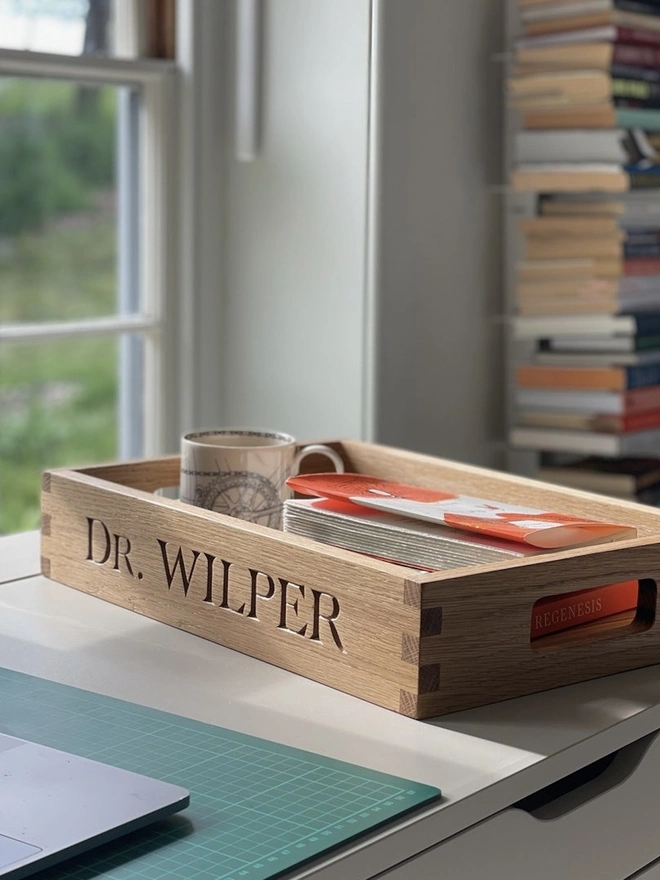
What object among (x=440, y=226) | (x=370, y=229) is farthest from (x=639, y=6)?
(x=370, y=229)

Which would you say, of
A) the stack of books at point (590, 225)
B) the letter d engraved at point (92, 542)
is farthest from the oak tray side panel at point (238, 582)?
the stack of books at point (590, 225)

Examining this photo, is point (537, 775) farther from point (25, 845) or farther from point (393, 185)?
point (393, 185)

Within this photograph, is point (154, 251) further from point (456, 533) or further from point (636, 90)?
point (456, 533)

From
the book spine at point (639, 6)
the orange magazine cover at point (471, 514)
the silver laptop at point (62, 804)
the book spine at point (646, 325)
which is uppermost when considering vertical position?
the book spine at point (639, 6)

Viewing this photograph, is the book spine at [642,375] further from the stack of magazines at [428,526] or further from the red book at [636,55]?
the stack of magazines at [428,526]

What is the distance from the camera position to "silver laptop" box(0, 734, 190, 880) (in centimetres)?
61

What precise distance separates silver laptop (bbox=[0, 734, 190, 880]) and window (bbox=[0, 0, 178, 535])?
5.56 ft

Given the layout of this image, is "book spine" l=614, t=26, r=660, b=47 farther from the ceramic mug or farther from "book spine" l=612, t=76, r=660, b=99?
the ceramic mug

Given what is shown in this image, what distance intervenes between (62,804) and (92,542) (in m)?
0.45

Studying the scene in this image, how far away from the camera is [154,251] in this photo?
255 cm

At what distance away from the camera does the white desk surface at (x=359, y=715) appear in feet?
2.36

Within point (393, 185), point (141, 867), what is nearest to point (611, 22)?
point (393, 185)

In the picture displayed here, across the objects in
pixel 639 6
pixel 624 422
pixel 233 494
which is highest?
pixel 639 6

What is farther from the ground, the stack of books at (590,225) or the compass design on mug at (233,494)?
the stack of books at (590,225)
